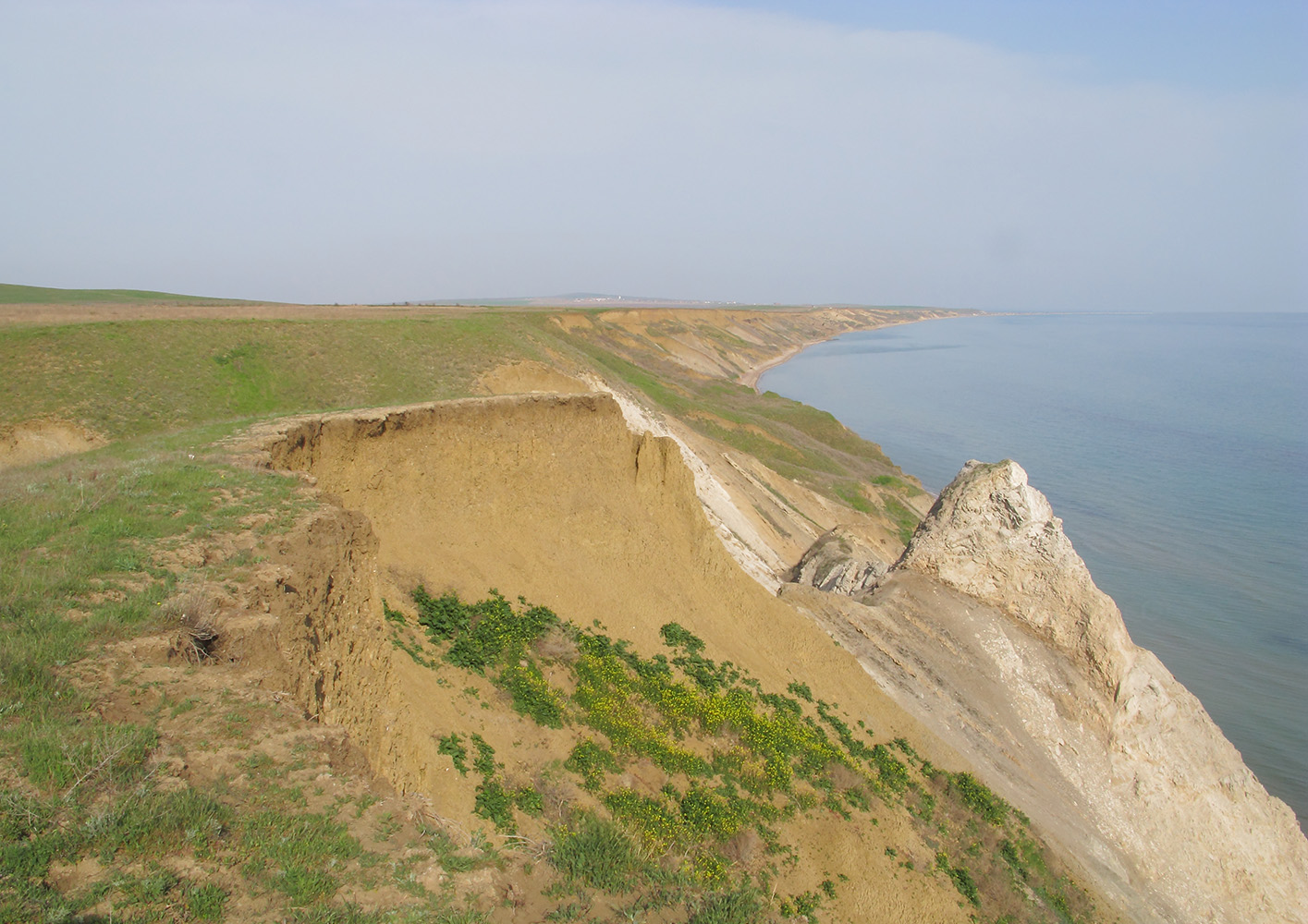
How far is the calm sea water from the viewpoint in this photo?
28.2 m

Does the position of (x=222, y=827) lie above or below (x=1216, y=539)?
above

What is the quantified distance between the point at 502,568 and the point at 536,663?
247cm

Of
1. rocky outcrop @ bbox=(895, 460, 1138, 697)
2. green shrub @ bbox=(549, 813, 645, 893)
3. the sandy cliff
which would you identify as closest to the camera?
green shrub @ bbox=(549, 813, 645, 893)

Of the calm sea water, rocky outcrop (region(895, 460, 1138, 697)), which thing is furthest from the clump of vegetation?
the calm sea water

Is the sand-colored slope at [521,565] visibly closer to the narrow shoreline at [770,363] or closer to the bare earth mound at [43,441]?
the bare earth mound at [43,441]

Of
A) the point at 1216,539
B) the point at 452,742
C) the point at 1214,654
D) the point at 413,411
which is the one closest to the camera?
the point at 452,742

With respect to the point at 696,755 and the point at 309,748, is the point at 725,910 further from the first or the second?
the point at 696,755

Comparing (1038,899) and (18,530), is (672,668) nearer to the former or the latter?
(1038,899)

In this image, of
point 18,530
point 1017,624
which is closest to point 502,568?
point 18,530

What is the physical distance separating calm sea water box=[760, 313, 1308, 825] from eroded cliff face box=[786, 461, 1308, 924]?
8.24m

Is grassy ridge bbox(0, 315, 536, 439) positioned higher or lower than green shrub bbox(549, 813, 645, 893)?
higher

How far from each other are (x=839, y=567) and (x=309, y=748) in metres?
17.6

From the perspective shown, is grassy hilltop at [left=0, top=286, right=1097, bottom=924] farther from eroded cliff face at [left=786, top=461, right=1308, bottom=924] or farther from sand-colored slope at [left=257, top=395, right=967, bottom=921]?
eroded cliff face at [left=786, top=461, right=1308, bottom=924]

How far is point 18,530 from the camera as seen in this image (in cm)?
791
